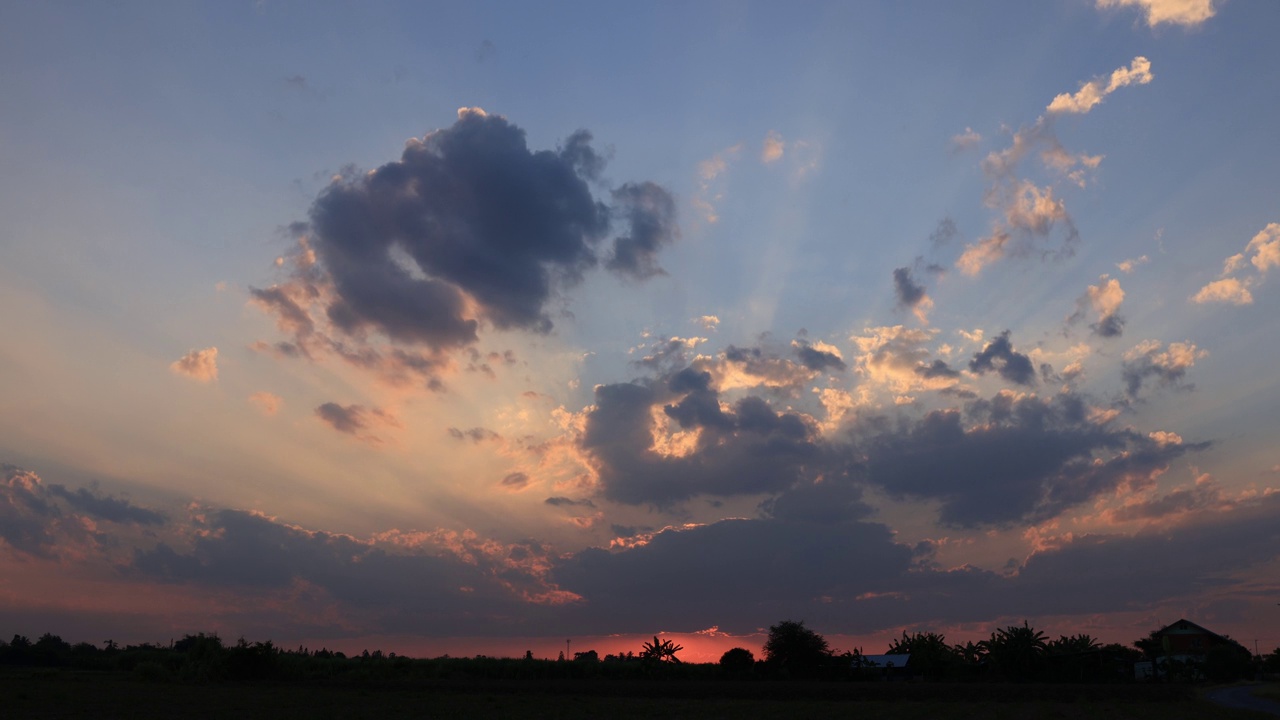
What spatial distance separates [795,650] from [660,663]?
19701 millimetres

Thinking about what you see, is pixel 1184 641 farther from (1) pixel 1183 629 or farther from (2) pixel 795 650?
(2) pixel 795 650

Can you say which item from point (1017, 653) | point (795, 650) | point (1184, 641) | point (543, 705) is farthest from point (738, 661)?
point (1184, 641)

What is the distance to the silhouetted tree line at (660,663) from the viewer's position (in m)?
86.0

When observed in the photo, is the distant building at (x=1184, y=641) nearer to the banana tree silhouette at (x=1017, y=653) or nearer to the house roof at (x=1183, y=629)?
the house roof at (x=1183, y=629)

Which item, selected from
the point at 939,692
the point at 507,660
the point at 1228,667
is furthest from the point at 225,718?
the point at 1228,667

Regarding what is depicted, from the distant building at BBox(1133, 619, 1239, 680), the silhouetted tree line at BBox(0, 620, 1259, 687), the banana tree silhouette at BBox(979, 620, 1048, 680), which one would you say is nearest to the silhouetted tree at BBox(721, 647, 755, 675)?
the silhouetted tree line at BBox(0, 620, 1259, 687)

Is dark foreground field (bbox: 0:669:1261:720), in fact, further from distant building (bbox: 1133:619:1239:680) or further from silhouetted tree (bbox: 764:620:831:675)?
distant building (bbox: 1133:619:1239:680)

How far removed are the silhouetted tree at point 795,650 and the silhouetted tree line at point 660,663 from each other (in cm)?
13

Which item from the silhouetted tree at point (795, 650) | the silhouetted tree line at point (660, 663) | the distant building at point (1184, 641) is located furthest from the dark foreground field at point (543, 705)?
the distant building at point (1184, 641)

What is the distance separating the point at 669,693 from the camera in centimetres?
7319

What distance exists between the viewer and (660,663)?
120 meters

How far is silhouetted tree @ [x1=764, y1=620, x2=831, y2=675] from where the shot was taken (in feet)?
369

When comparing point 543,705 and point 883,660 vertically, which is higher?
point 883,660

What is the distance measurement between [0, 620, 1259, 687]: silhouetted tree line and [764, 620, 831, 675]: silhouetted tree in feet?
0.44
